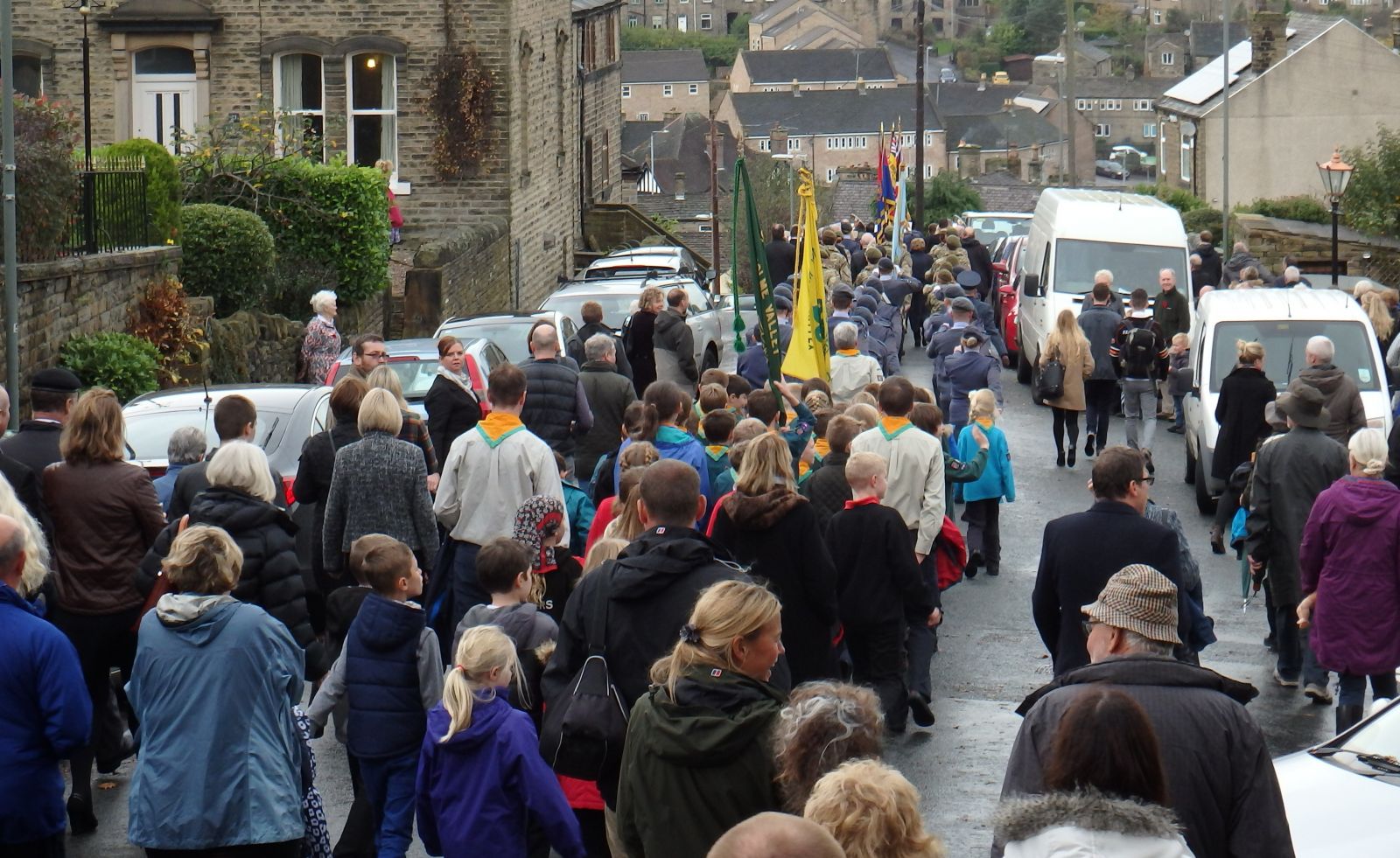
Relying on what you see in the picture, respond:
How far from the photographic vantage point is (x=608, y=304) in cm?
2370

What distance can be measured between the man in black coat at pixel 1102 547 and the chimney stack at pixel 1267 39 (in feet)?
165

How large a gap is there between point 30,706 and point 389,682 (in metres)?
1.40

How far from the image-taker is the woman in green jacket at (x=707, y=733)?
508cm

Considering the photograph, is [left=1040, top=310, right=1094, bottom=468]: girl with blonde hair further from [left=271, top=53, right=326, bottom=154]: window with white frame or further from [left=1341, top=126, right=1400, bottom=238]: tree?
[left=1341, top=126, right=1400, bottom=238]: tree

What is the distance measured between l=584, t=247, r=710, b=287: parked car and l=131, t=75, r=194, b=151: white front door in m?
7.54

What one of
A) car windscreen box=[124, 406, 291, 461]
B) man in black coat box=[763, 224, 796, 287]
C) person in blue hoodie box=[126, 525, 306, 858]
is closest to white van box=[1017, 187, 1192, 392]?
man in black coat box=[763, 224, 796, 287]

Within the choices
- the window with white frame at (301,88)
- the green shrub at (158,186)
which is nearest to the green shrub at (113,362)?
the green shrub at (158,186)

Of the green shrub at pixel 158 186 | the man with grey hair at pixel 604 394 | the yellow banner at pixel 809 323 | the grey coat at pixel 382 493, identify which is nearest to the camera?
the grey coat at pixel 382 493

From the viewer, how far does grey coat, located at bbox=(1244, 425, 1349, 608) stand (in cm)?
1011

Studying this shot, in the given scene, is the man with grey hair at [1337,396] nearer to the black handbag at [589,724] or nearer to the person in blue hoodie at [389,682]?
the person in blue hoodie at [389,682]

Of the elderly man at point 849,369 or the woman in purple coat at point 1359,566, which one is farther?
the elderly man at point 849,369

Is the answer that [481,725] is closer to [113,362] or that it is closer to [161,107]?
[113,362]

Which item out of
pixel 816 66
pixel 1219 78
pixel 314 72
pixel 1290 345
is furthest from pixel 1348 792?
pixel 816 66

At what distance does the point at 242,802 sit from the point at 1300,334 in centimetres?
1323
